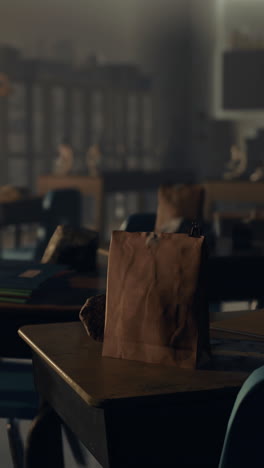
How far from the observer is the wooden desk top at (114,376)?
117cm

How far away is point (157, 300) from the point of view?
1.34 metres

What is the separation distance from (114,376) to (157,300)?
6.2 inches

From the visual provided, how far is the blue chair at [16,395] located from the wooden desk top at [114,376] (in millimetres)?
681

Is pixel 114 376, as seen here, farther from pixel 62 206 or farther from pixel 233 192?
pixel 233 192

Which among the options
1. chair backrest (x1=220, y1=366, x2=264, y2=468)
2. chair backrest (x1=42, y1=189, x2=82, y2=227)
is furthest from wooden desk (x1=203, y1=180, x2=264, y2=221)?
chair backrest (x1=220, y1=366, x2=264, y2=468)

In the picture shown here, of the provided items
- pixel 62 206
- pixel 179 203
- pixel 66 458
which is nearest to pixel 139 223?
pixel 179 203

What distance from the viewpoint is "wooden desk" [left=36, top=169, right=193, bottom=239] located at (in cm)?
708

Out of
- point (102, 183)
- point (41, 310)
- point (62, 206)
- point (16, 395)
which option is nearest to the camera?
point (41, 310)

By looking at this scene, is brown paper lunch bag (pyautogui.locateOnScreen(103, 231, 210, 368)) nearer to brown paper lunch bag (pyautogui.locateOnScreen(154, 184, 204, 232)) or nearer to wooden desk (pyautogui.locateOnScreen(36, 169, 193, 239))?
brown paper lunch bag (pyautogui.locateOnScreen(154, 184, 204, 232))

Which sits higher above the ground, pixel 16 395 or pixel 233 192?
pixel 16 395

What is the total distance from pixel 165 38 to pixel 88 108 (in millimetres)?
1577

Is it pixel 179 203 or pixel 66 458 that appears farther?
pixel 179 203

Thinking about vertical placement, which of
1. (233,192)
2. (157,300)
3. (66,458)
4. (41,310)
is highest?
(157,300)

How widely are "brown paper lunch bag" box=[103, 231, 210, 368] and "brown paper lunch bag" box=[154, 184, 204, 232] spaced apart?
6.04ft
